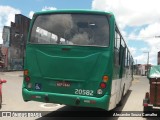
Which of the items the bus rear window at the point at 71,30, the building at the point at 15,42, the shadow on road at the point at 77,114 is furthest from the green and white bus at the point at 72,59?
the building at the point at 15,42

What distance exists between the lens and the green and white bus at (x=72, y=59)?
9.55 m

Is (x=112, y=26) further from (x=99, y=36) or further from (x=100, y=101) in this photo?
(x=100, y=101)

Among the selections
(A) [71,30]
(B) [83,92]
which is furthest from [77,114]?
(A) [71,30]

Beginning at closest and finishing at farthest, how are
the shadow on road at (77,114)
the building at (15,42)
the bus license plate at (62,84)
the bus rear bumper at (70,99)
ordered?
the bus rear bumper at (70,99), the bus license plate at (62,84), the shadow on road at (77,114), the building at (15,42)

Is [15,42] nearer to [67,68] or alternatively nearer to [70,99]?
[67,68]

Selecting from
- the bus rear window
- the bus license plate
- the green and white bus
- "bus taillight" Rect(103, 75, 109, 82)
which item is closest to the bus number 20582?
the green and white bus

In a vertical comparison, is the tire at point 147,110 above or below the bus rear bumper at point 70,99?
below

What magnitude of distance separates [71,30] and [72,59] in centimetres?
100

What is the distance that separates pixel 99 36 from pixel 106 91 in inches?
68.4

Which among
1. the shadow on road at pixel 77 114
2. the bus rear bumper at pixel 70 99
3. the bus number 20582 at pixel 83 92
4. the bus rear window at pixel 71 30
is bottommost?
the shadow on road at pixel 77 114

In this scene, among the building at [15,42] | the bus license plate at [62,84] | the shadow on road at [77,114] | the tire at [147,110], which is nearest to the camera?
the bus license plate at [62,84]

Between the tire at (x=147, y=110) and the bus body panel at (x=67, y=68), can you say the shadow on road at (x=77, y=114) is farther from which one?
the bus body panel at (x=67, y=68)

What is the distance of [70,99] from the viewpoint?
31.4 feet

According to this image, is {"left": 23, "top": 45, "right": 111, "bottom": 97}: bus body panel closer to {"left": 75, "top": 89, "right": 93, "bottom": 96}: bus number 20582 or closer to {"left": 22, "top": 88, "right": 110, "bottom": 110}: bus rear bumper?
{"left": 75, "top": 89, "right": 93, "bottom": 96}: bus number 20582
